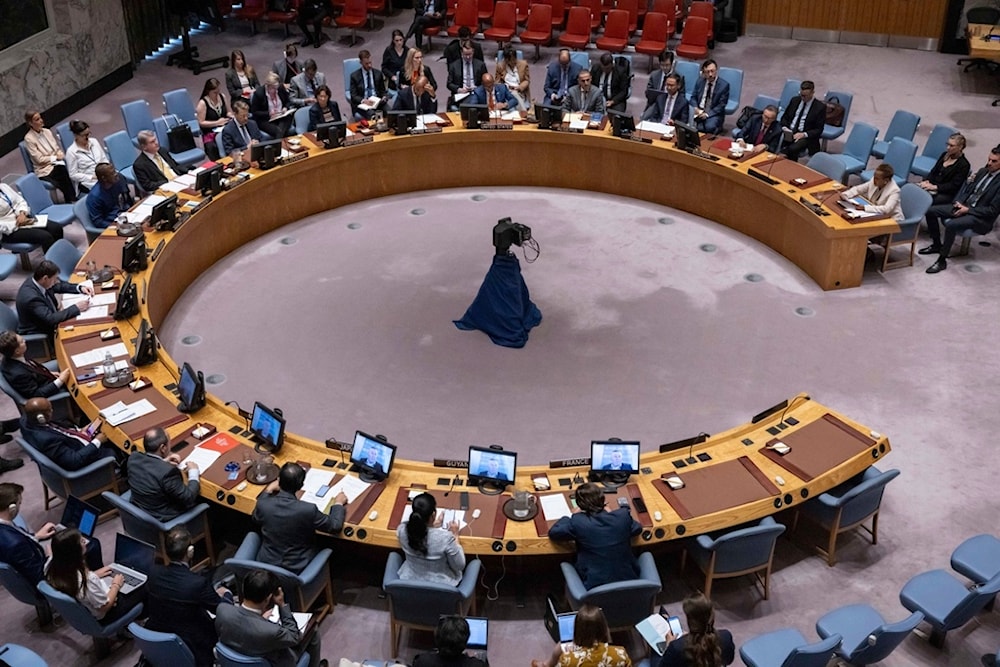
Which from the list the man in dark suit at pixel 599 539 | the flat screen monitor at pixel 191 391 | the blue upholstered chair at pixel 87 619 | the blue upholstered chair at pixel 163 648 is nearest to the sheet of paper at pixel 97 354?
the flat screen monitor at pixel 191 391

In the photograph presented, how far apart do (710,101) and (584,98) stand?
1675 mm

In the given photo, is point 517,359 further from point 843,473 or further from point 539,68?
point 539,68

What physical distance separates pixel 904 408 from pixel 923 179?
410cm

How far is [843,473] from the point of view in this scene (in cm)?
723

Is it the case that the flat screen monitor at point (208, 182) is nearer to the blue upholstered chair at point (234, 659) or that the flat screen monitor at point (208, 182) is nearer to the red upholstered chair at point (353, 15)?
the blue upholstered chair at point (234, 659)

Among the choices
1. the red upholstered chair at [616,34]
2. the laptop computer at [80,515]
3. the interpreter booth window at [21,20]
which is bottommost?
the laptop computer at [80,515]

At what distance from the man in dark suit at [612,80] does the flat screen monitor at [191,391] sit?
7.73 meters

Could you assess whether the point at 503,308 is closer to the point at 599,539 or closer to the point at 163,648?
the point at 599,539

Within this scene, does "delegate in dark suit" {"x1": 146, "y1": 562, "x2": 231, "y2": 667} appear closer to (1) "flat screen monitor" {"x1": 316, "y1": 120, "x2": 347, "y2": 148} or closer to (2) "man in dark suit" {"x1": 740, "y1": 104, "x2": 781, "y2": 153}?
(1) "flat screen monitor" {"x1": 316, "y1": 120, "x2": 347, "y2": 148}

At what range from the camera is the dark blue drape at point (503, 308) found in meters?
9.69

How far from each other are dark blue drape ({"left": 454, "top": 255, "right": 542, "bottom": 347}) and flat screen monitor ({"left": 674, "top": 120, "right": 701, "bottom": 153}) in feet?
10.1

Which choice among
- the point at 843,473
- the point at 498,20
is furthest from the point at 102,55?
the point at 843,473

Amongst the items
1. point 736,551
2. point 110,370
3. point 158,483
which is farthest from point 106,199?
point 736,551

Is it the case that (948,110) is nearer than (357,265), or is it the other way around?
(357,265)
